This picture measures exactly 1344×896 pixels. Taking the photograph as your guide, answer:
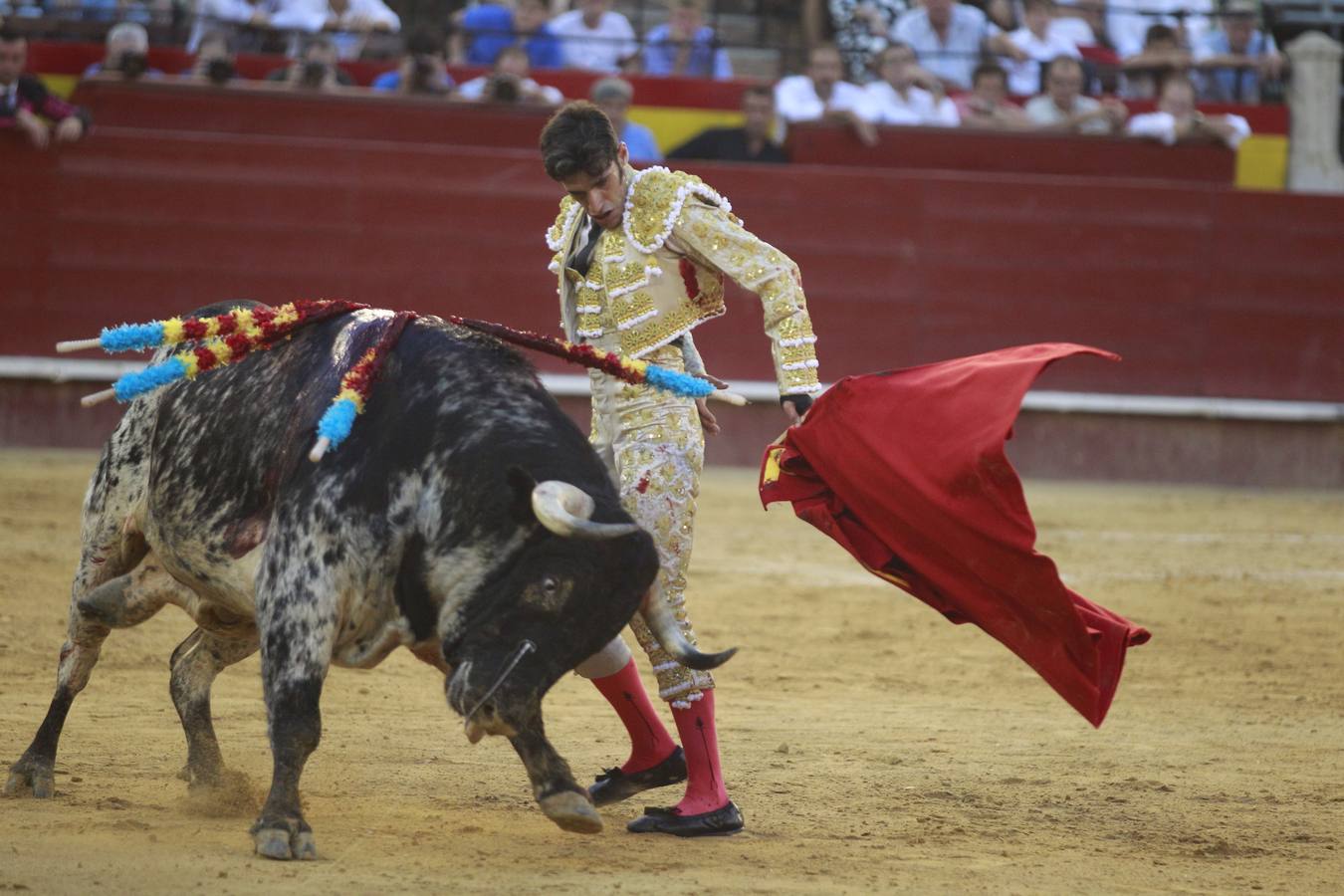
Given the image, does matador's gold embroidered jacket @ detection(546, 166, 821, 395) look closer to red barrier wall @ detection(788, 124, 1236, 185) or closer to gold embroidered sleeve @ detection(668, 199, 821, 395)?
gold embroidered sleeve @ detection(668, 199, 821, 395)

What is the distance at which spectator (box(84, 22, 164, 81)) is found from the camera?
8594mm

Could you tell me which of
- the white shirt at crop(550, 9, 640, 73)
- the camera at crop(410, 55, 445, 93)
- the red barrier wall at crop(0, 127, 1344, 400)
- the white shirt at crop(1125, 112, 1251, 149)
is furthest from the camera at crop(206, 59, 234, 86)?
the white shirt at crop(1125, 112, 1251, 149)

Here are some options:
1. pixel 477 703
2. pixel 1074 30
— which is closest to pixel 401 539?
pixel 477 703

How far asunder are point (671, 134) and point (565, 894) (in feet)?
21.5

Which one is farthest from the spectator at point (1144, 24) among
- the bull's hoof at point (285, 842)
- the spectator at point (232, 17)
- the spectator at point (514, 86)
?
the bull's hoof at point (285, 842)

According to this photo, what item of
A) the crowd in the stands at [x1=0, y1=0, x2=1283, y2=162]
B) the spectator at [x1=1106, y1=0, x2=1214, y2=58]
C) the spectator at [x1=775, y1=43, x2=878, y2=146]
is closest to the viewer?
the crowd in the stands at [x1=0, y1=0, x2=1283, y2=162]

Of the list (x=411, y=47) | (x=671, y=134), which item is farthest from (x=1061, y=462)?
(x=411, y=47)

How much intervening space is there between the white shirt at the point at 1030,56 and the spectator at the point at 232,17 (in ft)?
12.2

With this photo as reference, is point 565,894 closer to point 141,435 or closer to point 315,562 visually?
point 315,562

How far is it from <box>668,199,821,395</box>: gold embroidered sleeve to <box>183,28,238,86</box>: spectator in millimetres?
5816

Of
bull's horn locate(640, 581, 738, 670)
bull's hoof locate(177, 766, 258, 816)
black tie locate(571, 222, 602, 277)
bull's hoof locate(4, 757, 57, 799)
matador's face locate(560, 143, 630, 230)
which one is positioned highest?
matador's face locate(560, 143, 630, 230)

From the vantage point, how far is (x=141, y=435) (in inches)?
146

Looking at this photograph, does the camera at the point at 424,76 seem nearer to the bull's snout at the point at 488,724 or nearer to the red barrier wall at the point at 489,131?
the red barrier wall at the point at 489,131

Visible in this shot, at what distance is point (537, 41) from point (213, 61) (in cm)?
160
